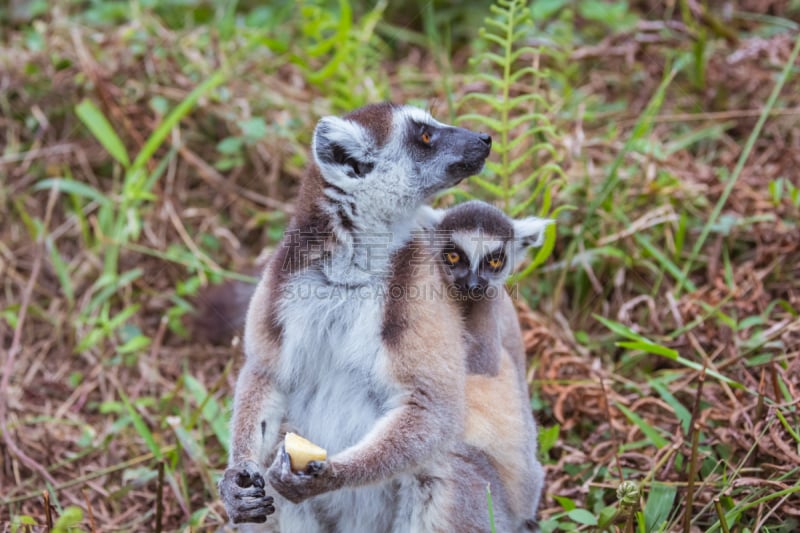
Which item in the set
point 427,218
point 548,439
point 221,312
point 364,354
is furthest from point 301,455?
point 221,312

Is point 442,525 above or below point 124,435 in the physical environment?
above

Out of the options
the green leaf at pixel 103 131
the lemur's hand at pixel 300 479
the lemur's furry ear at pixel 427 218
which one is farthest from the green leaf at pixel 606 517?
the green leaf at pixel 103 131

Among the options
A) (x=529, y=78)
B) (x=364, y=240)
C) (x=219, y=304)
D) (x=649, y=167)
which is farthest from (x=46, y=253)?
(x=649, y=167)

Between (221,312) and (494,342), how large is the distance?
7.77 feet

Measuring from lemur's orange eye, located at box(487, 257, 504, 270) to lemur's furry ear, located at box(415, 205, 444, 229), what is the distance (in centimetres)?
34

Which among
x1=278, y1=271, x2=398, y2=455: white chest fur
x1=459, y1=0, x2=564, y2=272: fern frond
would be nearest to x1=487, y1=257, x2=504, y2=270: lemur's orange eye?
x1=459, y1=0, x2=564, y2=272: fern frond

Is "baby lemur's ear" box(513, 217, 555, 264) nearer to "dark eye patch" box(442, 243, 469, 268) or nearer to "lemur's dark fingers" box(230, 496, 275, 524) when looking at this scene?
"dark eye patch" box(442, 243, 469, 268)

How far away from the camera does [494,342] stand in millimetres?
4020

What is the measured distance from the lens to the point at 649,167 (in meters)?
6.18

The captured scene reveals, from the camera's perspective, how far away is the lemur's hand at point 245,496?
3502 millimetres

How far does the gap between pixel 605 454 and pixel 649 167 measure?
2.50 meters

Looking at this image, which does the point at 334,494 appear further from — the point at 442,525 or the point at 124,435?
the point at 124,435

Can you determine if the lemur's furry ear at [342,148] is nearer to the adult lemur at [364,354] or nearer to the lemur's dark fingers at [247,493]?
the adult lemur at [364,354]

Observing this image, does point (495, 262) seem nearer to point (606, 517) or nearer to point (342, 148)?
point (342, 148)
